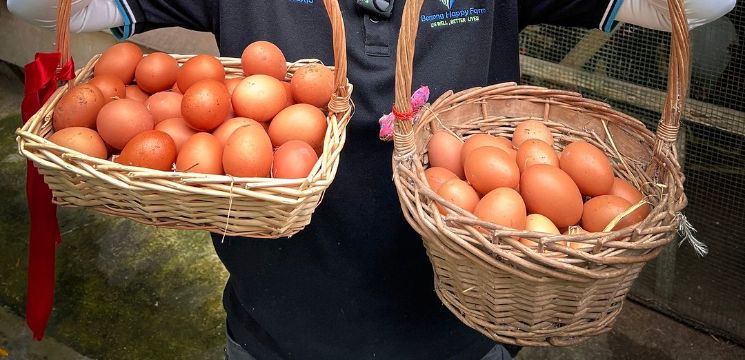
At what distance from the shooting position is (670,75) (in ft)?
3.96

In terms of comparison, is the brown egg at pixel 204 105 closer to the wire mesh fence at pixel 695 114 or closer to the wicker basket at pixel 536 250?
the wicker basket at pixel 536 250

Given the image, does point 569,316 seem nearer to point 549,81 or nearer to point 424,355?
point 424,355

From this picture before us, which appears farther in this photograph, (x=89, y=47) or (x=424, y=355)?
(x=89, y=47)

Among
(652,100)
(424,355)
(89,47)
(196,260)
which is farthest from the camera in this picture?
(89,47)

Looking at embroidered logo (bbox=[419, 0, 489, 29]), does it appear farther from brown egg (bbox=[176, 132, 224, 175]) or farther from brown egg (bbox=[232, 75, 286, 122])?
brown egg (bbox=[176, 132, 224, 175])

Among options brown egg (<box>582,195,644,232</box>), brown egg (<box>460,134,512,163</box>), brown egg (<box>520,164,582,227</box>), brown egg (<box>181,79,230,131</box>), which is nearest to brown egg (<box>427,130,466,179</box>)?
brown egg (<box>460,134,512,163</box>)

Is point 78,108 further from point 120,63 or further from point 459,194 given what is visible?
point 459,194

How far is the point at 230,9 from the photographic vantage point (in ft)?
5.06

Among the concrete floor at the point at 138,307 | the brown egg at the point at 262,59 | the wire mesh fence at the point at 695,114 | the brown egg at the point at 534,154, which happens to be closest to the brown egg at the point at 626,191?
the brown egg at the point at 534,154

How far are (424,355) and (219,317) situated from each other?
1506 millimetres

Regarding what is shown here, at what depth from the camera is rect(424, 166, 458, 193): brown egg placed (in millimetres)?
1289

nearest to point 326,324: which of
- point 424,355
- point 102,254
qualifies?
point 424,355

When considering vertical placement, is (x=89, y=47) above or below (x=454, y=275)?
below

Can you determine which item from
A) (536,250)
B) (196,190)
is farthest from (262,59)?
(536,250)
